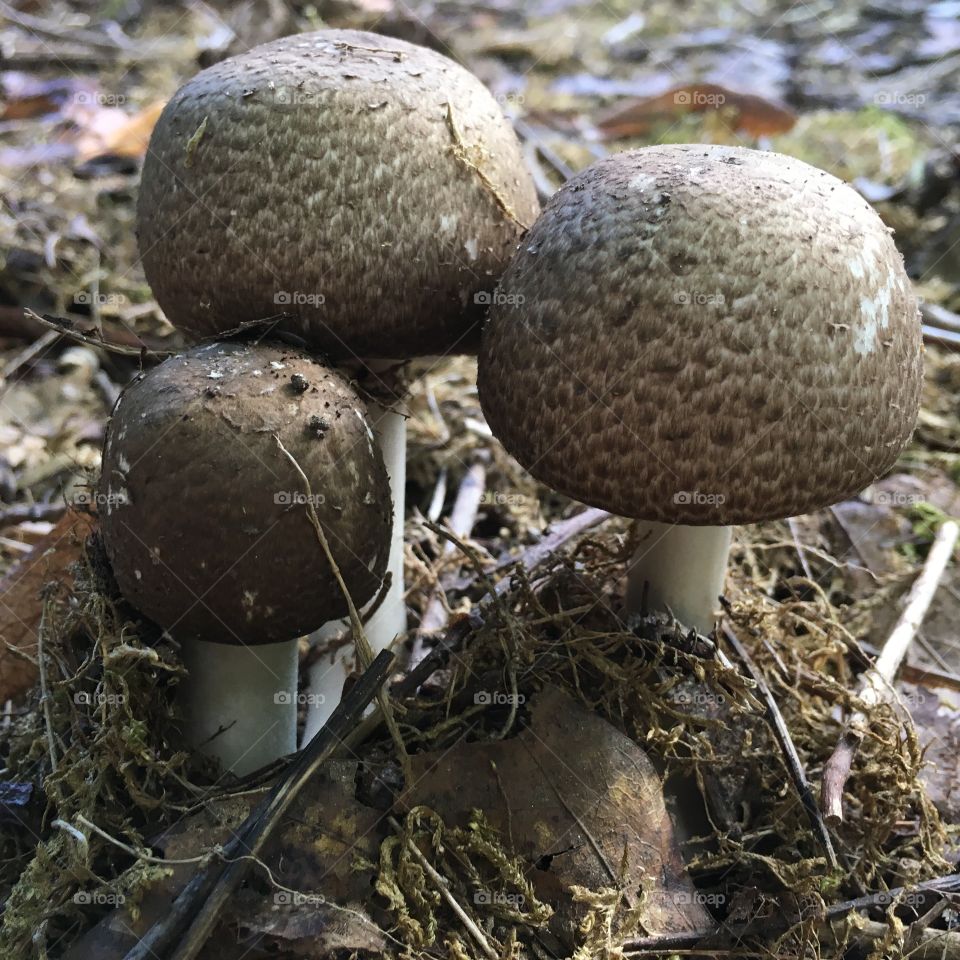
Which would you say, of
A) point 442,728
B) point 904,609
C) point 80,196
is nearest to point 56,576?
point 442,728

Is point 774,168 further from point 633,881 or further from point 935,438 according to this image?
point 935,438

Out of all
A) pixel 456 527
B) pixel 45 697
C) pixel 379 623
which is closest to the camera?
pixel 45 697

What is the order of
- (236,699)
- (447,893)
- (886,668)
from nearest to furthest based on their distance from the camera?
(447,893)
(236,699)
(886,668)

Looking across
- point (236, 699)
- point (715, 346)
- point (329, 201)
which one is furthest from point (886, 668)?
point (329, 201)

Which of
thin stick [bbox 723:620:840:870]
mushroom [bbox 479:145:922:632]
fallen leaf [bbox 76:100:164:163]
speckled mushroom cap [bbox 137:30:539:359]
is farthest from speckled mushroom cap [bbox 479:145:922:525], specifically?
fallen leaf [bbox 76:100:164:163]

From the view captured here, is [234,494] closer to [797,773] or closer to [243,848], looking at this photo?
[243,848]

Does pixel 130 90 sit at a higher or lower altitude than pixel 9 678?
higher

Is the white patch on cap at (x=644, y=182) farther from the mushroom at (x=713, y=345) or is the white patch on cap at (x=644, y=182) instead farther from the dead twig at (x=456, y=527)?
the dead twig at (x=456, y=527)
